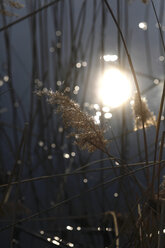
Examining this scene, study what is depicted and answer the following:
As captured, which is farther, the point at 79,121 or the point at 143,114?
the point at 143,114

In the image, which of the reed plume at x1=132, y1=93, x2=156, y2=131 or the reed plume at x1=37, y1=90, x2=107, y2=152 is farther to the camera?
the reed plume at x1=132, y1=93, x2=156, y2=131

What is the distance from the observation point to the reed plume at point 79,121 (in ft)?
1.89

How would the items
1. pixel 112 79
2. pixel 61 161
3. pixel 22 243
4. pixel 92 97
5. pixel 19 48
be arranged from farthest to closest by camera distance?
1. pixel 19 48
2. pixel 92 97
3. pixel 61 161
4. pixel 112 79
5. pixel 22 243

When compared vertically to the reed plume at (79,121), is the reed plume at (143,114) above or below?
above

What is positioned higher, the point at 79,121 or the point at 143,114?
the point at 143,114

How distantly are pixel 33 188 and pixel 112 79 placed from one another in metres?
0.54

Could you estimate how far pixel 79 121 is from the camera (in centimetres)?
60

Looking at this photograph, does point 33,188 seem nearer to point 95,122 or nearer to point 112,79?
point 112,79

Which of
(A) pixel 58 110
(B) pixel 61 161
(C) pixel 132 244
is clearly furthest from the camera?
(B) pixel 61 161

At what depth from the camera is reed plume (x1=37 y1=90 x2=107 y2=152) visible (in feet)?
1.89

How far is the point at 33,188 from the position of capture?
1.41 metres

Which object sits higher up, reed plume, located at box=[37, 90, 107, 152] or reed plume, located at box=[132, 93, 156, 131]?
reed plume, located at box=[132, 93, 156, 131]

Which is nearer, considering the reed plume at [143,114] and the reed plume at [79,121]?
the reed plume at [79,121]

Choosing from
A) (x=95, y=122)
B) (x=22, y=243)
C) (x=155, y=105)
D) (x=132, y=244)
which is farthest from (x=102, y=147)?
(x=155, y=105)
